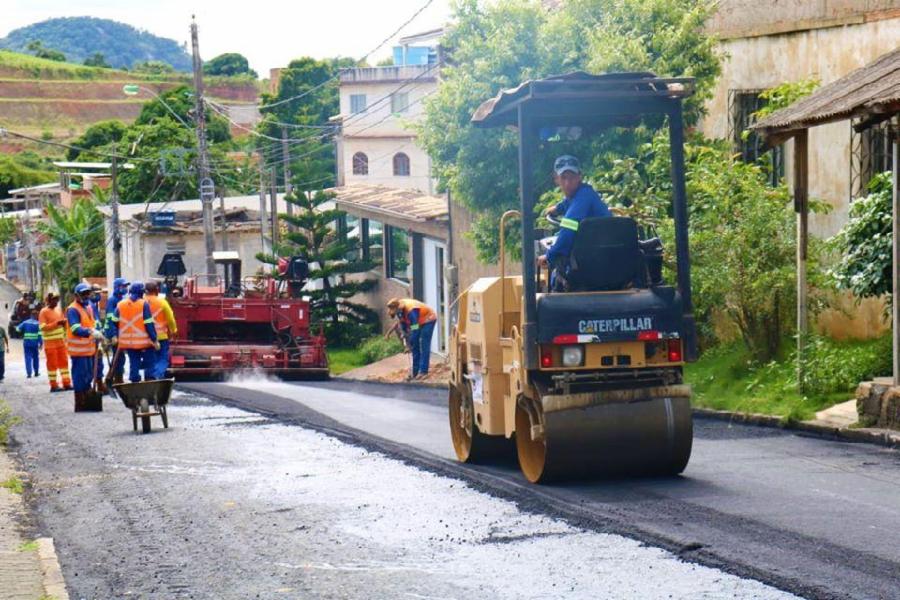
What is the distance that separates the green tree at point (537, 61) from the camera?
829 inches

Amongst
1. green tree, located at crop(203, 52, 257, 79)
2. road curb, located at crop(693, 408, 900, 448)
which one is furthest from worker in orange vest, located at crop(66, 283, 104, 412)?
green tree, located at crop(203, 52, 257, 79)

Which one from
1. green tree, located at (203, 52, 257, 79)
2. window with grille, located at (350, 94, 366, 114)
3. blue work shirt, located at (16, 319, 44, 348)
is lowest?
blue work shirt, located at (16, 319, 44, 348)

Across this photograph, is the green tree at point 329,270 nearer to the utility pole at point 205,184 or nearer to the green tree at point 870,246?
the utility pole at point 205,184

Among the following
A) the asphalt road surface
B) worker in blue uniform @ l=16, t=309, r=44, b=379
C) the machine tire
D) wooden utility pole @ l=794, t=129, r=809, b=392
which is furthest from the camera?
worker in blue uniform @ l=16, t=309, r=44, b=379

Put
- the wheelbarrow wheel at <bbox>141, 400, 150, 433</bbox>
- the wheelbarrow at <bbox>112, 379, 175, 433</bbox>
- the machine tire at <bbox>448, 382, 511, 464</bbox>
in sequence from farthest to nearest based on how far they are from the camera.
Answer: the wheelbarrow wheel at <bbox>141, 400, 150, 433</bbox> < the wheelbarrow at <bbox>112, 379, 175, 433</bbox> < the machine tire at <bbox>448, 382, 511, 464</bbox>

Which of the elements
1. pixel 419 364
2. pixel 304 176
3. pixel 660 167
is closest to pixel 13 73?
pixel 304 176

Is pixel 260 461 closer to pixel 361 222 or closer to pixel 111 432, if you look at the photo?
pixel 111 432

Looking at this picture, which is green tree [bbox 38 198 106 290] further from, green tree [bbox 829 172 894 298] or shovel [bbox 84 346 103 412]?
green tree [bbox 829 172 894 298]

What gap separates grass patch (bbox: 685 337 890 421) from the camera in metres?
15.7

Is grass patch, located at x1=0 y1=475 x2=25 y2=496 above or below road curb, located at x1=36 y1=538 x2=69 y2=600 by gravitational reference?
above

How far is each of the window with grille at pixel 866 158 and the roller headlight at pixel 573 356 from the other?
8.30 m

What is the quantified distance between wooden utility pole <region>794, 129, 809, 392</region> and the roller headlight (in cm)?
601

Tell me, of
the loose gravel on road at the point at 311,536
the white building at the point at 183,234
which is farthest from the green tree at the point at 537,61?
the white building at the point at 183,234

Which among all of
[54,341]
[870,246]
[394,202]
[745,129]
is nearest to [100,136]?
[394,202]
